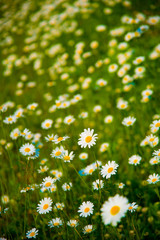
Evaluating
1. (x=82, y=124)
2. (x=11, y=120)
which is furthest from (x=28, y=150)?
(x=82, y=124)

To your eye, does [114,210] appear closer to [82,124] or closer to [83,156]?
[83,156]

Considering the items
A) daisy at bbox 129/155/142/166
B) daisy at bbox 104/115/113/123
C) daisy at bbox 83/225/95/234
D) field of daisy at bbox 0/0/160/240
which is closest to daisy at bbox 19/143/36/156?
field of daisy at bbox 0/0/160/240

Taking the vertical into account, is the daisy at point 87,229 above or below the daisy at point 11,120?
below

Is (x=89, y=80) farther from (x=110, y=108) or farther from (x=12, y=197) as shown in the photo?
(x=12, y=197)

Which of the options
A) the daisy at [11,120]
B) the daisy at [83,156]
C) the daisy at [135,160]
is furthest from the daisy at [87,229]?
the daisy at [11,120]

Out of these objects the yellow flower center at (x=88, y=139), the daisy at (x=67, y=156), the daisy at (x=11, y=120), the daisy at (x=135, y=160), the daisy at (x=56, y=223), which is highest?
the daisy at (x=11, y=120)

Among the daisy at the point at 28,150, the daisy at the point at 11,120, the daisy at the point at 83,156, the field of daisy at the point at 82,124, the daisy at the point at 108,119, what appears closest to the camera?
the field of daisy at the point at 82,124

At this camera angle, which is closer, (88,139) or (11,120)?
(88,139)

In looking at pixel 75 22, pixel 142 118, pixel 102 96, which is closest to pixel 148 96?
pixel 142 118

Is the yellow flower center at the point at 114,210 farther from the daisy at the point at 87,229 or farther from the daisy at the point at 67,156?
the daisy at the point at 67,156

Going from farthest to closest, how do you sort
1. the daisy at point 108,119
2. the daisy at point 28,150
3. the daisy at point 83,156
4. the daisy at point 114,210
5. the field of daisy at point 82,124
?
the daisy at point 108,119 → the daisy at point 83,156 → the daisy at point 28,150 → the field of daisy at point 82,124 → the daisy at point 114,210
